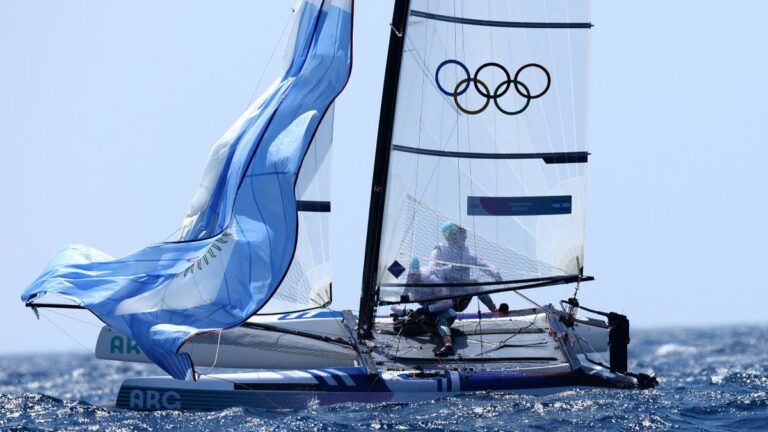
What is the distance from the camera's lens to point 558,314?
14602 mm

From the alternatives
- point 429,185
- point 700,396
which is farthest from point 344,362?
point 700,396

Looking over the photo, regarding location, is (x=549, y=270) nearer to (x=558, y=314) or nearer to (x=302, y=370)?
(x=558, y=314)

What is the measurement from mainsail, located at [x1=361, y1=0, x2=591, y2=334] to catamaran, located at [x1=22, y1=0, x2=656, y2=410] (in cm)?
2

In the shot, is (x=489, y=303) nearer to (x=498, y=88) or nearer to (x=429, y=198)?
(x=429, y=198)

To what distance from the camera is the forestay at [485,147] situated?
1345cm

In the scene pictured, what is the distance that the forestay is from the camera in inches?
530

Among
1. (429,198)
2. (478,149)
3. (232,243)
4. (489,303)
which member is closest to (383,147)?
(429,198)

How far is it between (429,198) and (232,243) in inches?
86.2

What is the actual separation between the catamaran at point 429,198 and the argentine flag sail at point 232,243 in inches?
1.0

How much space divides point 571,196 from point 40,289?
5.60 meters

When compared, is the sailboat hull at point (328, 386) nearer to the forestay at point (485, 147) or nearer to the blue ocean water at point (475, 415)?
the blue ocean water at point (475, 415)

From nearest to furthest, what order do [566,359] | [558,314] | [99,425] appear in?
[99,425] < [566,359] < [558,314]

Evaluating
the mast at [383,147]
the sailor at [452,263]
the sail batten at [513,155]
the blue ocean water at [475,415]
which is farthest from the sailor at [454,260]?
the blue ocean water at [475,415]

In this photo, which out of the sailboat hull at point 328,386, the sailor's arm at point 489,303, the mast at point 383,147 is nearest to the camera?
the sailboat hull at point 328,386
